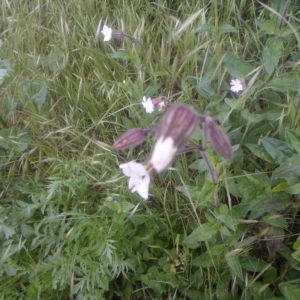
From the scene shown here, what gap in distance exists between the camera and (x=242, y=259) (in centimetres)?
111

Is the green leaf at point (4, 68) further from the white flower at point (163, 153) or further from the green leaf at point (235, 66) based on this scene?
the white flower at point (163, 153)

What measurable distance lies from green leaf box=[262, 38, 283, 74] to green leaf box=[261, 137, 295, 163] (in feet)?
0.72

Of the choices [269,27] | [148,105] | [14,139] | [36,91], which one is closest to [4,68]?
[36,91]

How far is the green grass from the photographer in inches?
42.8

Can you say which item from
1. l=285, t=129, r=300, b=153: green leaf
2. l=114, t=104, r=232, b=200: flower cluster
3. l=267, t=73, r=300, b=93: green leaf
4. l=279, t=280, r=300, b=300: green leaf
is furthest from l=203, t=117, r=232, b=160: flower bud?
l=267, t=73, r=300, b=93: green leaf

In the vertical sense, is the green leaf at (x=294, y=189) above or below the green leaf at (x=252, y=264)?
above

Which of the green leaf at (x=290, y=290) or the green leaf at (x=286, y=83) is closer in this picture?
the green leaf at (x=290, y=290)

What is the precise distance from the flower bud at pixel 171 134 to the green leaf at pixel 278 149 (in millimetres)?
417

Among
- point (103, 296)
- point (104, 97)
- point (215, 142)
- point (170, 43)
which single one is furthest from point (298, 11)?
point (103, 296)

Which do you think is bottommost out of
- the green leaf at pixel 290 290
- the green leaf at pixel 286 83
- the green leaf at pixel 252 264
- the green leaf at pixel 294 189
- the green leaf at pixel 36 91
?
the green leaf at pixel 252 264

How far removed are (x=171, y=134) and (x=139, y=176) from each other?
18 centimetres

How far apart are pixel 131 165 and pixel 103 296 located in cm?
53

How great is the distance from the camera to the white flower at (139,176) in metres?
0.80

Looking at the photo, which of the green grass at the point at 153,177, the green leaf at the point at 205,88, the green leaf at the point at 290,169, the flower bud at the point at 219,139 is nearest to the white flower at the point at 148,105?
the green grass at the point at 153,177
